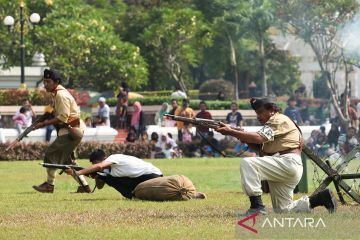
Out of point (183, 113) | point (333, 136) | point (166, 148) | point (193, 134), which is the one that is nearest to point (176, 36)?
point (193, 134)

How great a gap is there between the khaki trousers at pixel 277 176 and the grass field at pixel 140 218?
33 cm

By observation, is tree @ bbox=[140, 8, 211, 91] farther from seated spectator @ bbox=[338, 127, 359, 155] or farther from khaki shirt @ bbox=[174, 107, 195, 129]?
seated spectator @ bbox=[338, 127, 359, 155]

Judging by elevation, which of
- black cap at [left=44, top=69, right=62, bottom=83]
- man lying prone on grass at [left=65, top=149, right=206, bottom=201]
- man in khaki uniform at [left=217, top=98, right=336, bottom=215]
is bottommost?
man lying prone on grass at [left=65, top=149, right=206, bottom=201]

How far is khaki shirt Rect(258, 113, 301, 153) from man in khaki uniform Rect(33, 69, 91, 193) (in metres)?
4.83

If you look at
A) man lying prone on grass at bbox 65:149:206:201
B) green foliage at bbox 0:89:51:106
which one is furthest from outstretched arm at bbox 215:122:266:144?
green foliage at bbox 0:89:51:106

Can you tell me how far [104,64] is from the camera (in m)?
53.5

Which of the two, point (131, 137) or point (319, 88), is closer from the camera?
point (131, 137)

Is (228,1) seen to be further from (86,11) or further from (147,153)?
(147,153)

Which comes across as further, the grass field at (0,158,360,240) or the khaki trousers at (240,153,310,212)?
the khaki trousers at (240,153,310,212)

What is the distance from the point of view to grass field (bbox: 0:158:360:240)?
1173cm

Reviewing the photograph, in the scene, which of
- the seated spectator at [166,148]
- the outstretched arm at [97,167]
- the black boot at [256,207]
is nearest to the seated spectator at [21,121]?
the seated spectator at [166,148]

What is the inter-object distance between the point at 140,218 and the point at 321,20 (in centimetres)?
2557

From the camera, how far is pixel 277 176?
13305 mm

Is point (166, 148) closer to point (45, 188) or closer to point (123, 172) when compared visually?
point (45, 188)
